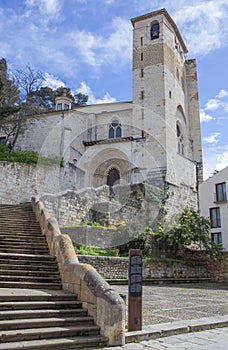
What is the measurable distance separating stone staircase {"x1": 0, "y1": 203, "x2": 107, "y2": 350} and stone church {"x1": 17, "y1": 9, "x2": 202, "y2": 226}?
726 inches

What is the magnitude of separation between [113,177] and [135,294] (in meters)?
23.5

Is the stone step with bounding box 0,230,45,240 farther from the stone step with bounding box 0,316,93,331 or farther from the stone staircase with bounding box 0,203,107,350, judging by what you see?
the stone step with bounding box 0,316,93,331

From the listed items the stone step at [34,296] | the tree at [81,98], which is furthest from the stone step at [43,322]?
the tree at [81,98]

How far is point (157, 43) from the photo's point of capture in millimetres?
29453

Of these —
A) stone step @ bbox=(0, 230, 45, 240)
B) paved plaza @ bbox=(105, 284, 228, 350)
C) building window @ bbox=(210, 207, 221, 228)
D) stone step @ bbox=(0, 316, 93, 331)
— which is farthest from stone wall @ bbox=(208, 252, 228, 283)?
stone step @ bbox=(0, 316, 93, 331)

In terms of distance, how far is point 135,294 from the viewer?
549cm

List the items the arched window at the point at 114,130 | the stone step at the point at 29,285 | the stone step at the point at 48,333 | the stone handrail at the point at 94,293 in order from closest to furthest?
1. the stone step at the point at 48,333
2. the stone handrail at the point at 94,293
3. the stone step at the point at 29,285
4. the arched window at the point at 114,130

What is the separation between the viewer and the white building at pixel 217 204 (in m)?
22.2

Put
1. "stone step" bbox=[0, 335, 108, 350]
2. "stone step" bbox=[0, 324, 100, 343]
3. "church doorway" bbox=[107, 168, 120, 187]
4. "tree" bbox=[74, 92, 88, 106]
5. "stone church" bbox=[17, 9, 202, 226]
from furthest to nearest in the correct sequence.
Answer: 1. "tree" bbox=[74, 92, 88, 106]
2. "church doorway" bbox=[107, 168, 120, 187]
3. "stone church" bbox=[17, 9, 202, 226]
4. "stone step" bbox=[0, 324, 100, 343]
5. "stone step" bbox=[0, 335, 108, 350]

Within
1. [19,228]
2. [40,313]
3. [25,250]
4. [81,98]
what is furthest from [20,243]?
[81,98]

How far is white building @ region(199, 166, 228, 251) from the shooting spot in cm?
2217

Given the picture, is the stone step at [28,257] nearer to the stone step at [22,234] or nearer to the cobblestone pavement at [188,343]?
the stone step at [22,234]

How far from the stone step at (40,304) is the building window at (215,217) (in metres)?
18.6

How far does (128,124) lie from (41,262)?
78.0 ft
